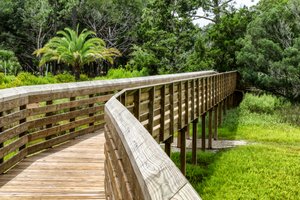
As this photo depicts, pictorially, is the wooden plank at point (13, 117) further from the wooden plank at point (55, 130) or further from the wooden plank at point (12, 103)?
the wooden plank at point (55, 130)

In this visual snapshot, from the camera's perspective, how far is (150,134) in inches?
120

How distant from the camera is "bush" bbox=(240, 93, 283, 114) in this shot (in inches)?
1057

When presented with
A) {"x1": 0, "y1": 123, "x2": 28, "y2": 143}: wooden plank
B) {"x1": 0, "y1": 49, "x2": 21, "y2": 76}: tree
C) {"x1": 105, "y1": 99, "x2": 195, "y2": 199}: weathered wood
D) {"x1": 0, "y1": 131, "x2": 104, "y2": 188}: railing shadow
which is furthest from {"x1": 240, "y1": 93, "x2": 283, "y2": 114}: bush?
{"x1": 105, "y1": 99, "x2": 195, "y2": 199}: weathered wood

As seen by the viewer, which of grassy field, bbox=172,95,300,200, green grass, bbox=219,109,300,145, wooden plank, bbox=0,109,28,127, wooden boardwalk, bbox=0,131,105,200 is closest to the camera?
wooden boardwalk, bbox=0,131,105,200

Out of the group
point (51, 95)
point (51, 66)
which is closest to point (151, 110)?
point (51, 95)

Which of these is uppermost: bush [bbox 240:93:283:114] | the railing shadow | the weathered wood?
the weathered wood

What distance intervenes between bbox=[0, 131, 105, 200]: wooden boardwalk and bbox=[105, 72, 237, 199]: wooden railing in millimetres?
886

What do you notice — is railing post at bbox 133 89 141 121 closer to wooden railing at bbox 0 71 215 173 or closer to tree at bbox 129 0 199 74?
wooden railing at bbox 0 71 215 173

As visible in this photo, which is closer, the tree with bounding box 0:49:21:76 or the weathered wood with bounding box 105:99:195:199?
the weathered wood with bounding box 105:99:195:199

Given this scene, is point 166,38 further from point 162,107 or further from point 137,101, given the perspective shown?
point 137,101

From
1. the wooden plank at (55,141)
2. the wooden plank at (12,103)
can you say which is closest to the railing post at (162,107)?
the wooden plank at (55,141)

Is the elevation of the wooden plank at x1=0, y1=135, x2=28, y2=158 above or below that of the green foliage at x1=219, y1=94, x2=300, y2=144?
above

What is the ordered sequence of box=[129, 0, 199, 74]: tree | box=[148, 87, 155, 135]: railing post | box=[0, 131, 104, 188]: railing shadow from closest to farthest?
1. box=[0, 131, 104, 188]: railing shadow
2. box=[148, 87, 155, 135]: railing post
3. box=[129, 0, 199, 74]: tree

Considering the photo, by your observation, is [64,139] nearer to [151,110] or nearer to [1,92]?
[151,110]
